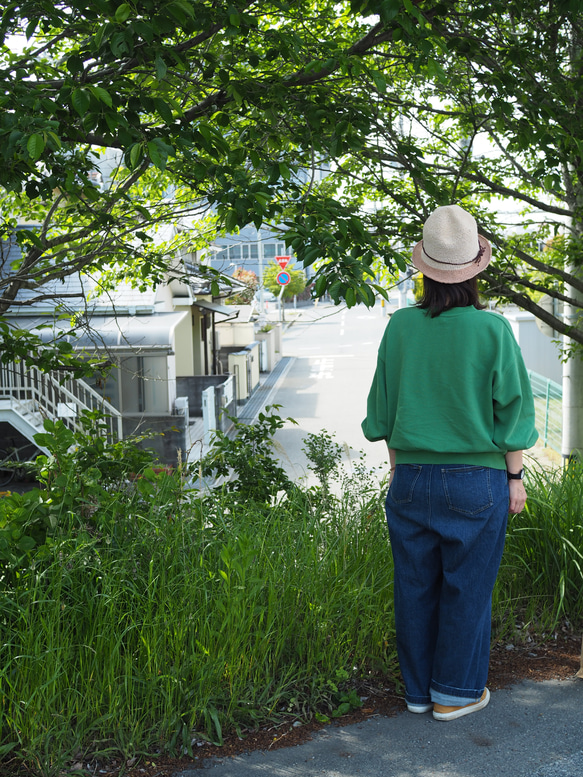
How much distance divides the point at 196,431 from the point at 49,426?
50.0 feet

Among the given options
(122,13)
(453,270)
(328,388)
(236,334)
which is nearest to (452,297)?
(453,270)

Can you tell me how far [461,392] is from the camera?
8.34ft

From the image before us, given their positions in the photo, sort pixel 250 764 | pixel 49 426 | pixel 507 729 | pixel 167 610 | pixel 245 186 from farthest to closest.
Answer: pixel 245 186 < pixel 49 426 < pixel 167 610 < pixel 507 729 < pixel 250 764

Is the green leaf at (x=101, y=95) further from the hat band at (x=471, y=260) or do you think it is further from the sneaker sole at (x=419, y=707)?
the sneaker sole at (x=419, y=707)

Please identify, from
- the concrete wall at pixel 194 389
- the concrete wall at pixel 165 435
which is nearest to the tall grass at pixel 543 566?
the concrete wall at pixel 165 435

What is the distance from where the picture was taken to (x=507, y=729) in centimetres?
257

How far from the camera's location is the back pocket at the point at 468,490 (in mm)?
2518

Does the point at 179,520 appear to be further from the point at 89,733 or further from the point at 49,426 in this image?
the point at 89,733

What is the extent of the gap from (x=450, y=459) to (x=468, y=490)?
0.12 m

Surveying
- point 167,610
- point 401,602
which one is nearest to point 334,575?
→ point 401,602

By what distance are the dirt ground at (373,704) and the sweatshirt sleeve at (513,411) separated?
1062 mm

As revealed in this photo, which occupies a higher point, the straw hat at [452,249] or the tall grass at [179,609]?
the straw hat at [452,249]

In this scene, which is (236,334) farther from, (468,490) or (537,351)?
(468,490)

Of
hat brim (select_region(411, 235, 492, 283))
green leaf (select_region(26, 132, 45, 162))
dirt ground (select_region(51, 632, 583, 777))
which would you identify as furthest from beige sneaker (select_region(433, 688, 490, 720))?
green leaf (select_region(26, 132, 45, 162))
